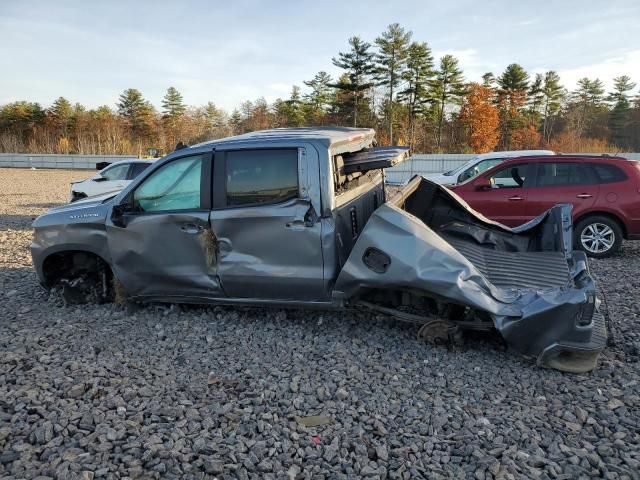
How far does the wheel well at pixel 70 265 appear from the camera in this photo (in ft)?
18.2

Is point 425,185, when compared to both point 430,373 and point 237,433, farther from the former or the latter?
point 237,433

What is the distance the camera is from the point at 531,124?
55.5 meters

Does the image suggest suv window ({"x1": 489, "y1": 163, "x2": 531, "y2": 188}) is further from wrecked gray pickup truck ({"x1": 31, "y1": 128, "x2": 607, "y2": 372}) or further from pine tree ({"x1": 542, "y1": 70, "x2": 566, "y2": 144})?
pine tree ({"x1": 542, "y1": 70, "x2": 566, "y2": 144})

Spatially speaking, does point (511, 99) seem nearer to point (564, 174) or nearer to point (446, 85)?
point (446, 85)

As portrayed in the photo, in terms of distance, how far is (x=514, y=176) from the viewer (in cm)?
862

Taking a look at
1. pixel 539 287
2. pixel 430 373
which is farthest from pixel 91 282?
pixel 539 287

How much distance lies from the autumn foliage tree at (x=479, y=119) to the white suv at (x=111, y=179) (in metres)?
43.9

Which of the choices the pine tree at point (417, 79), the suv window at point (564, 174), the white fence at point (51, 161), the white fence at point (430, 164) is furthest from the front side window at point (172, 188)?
the pine tree at point (417, 79)

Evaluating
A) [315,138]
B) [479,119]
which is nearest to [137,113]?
[479,119]

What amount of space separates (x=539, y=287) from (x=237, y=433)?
2.72 m

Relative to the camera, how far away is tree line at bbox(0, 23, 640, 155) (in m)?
50.0

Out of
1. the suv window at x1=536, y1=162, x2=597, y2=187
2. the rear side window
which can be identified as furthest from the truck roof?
the rear side window

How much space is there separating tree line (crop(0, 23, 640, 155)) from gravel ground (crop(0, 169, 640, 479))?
44.0m

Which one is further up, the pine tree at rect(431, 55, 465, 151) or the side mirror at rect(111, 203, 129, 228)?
the pine tree at rect(431, 55, 465, 151)
